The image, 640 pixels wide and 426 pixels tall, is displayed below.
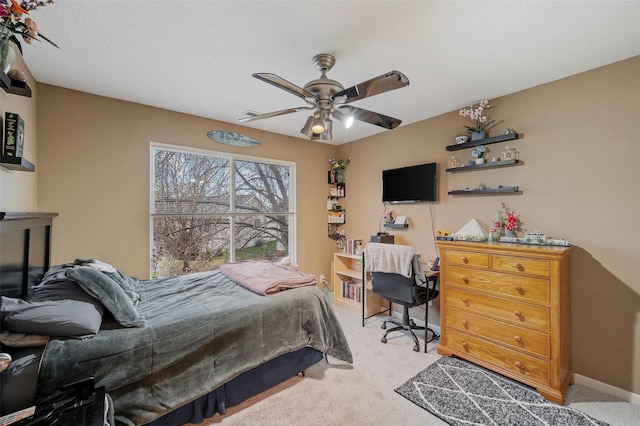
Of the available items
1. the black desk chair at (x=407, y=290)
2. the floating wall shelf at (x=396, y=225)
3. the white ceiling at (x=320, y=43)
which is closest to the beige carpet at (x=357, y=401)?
the black desk chair at (x=407, y=290)

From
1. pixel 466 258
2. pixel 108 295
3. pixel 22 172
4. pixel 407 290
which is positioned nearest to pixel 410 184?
pixel 466 258

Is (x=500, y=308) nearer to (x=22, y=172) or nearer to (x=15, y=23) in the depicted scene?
(x=15, y=23)

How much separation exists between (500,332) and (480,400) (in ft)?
1.87

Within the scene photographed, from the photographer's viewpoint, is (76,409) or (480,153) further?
(480,153)

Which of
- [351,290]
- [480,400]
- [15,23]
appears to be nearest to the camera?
[15,23]

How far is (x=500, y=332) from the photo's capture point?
2258 millimetres

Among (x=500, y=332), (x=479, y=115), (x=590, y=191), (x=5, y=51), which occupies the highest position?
(x=479, y=115)

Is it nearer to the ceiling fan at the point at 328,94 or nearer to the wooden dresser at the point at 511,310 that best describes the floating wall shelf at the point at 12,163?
the ceiling fan at the point at 328,94

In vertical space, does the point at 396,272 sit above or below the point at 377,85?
below

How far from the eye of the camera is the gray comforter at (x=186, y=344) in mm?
1372

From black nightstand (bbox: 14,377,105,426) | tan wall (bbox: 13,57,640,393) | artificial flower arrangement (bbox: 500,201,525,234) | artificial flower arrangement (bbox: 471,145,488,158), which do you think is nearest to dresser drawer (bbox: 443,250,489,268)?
artificial flower arrangement (bbox: 500,201,525,234)

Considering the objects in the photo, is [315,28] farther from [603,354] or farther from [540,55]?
[603,354]

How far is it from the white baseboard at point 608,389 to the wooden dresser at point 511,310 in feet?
0.25

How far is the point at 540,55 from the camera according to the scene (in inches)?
78.8
